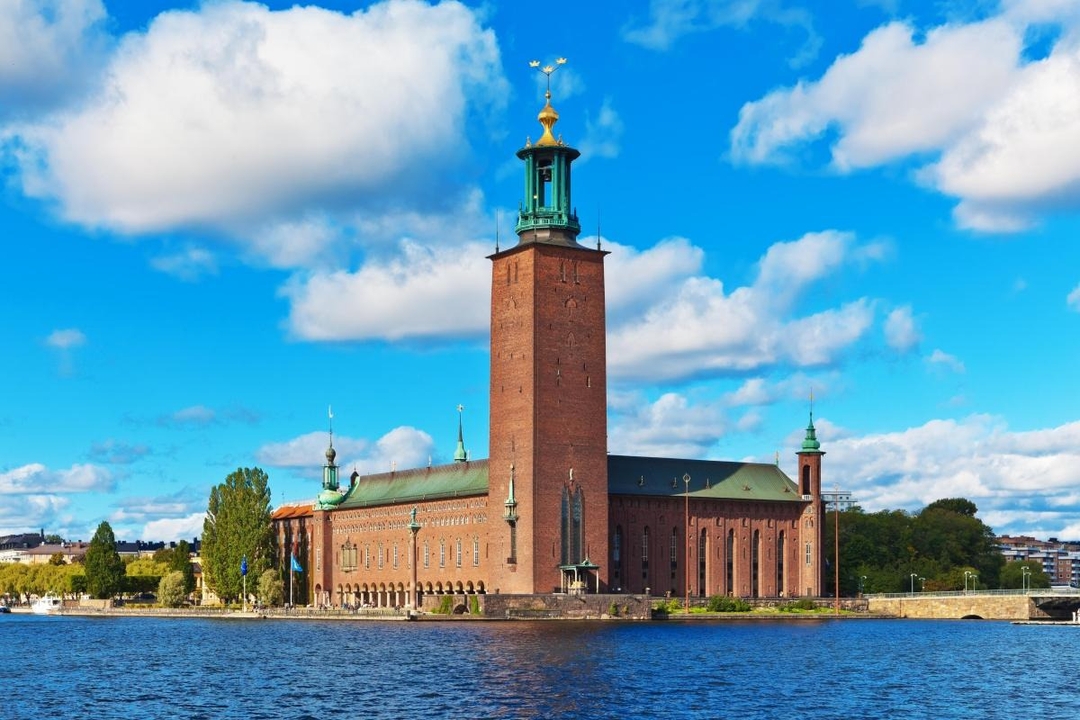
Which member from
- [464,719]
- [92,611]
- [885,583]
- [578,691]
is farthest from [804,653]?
[92,611]

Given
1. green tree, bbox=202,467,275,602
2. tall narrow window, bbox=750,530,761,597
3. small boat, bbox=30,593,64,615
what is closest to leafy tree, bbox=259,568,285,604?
green tree, bbox=202,467,275,602

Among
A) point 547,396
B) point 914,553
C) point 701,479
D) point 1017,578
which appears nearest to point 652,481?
point 701,479

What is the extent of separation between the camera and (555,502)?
104m

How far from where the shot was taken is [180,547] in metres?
152

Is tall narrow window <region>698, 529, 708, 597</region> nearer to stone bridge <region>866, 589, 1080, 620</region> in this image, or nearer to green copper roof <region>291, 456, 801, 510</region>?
green copper roof <region>291, 456, 801, 510</region>

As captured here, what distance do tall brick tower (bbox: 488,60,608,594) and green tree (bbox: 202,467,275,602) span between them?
2597 cm

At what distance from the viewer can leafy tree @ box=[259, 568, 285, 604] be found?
123 meters

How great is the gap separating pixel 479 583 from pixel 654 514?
45.5ft

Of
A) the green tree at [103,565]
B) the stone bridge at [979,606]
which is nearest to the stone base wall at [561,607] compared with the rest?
the stone bridge at [979,606]

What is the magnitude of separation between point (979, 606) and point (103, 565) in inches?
2956

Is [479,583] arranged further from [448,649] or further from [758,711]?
[758,711]

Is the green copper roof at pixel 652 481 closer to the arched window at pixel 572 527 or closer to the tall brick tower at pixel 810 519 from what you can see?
the tall brick tower at pixel 810 519

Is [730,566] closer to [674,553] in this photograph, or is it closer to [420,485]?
[674,553]

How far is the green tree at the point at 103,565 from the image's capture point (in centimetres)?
14275
